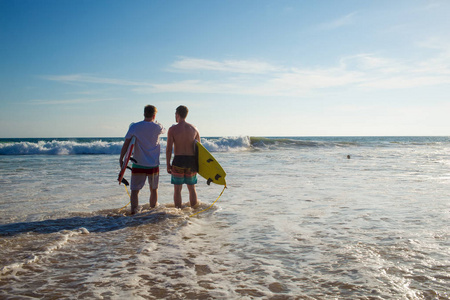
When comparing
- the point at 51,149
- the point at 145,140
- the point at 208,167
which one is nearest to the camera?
the point at 145,140

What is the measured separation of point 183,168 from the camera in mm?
5789

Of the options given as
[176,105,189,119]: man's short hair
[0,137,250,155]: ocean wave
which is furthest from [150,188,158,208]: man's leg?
[0,137,250,155]: ocean wave

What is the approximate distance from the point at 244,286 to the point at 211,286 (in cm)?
28

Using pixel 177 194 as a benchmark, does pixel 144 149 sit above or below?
above

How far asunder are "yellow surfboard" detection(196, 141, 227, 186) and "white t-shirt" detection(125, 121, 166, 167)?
0.78 m

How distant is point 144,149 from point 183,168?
0.75m

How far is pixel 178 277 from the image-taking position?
9.83 ft

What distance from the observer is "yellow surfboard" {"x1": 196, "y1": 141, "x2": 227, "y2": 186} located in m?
5.92

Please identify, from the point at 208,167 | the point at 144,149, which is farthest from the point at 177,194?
the point at 144,149

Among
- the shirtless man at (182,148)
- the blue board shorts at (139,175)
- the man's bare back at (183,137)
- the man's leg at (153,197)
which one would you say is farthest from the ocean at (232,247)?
the man's bare back at (183,137)

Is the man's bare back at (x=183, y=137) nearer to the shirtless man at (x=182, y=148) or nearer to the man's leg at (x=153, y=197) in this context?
the shirtless man at (x=182, y=148)

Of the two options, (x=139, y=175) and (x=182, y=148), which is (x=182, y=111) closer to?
(x=182, y=148)

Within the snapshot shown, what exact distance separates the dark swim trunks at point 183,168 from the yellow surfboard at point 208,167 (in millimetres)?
166

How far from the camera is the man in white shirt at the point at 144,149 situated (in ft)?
18.0
